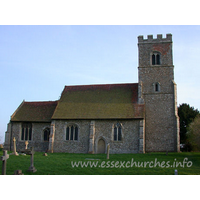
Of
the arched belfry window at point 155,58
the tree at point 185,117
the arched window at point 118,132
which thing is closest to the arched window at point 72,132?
the arched window at point 118,132

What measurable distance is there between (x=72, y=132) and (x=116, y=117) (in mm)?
5674

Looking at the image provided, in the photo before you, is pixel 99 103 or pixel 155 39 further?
pixel 155 39

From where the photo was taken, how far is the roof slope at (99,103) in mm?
29453

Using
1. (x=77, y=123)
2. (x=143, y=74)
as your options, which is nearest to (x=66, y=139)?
(x=77, y=123)

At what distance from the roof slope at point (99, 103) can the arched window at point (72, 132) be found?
1260mm

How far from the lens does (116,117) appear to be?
2877 centimetres

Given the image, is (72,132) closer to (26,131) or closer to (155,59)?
(26,131)

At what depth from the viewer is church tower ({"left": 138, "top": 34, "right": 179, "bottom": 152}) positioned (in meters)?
29.0

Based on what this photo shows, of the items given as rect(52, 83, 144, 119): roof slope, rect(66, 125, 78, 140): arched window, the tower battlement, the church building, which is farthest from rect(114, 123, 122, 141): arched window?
the tower battlement

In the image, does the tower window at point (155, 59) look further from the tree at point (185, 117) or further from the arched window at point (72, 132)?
the tree at point (185, 117)

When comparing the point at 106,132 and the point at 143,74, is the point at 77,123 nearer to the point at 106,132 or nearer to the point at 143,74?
the point at 106,132

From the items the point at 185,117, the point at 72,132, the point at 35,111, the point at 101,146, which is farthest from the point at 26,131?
the point at 185,117

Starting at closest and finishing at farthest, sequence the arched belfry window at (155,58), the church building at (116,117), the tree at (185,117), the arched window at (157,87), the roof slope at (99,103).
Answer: the church building at (116,117), the roof slope at (99,103), the arched window at (157,87), the arched belfry window at (155,58), the tree at (185,117)

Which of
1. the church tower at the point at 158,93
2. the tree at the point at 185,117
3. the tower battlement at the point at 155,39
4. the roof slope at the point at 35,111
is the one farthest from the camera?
the tree at the point at 185,117
